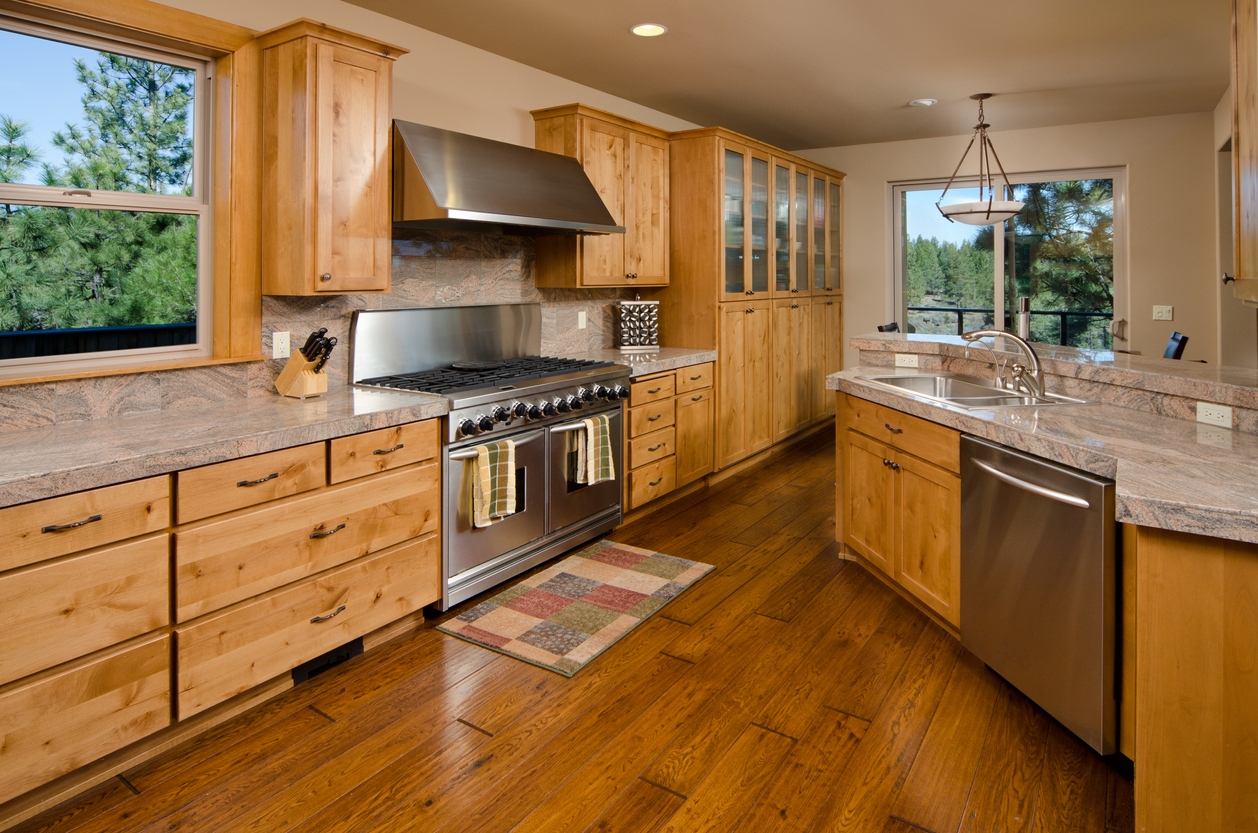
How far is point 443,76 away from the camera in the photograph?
3752 millimetres

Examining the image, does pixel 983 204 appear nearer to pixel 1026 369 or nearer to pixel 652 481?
pixel 1026 369

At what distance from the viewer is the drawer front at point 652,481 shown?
4250 millimetres

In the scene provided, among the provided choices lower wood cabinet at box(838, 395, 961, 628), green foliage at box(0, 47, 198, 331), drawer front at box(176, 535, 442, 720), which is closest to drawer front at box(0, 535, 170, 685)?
drawer front at box(176, 535, 442, 720)

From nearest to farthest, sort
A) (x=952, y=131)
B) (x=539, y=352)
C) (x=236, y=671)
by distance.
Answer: (x=236, y=671)
(x=539, y=352)
(x=952, y=131)

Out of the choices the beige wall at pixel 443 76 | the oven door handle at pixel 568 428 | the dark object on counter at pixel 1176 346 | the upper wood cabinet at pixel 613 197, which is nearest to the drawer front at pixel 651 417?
the oven door handle at pixel 568 428

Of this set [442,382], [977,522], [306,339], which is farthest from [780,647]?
[306,339]

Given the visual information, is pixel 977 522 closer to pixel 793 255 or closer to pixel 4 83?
pixel 4 83

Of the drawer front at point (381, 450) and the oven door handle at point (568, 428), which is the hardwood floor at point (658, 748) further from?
the oven door handle at point (568, 428)

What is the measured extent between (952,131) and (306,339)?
5.54 m

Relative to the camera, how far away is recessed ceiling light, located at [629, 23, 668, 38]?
3.64 meters

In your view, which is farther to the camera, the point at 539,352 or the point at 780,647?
the point at 539,352

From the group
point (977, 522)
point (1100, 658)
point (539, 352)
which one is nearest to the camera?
point (1100, 658)

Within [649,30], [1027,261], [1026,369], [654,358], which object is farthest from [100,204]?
[1027,261]

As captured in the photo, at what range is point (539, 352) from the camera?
14.5 feet
